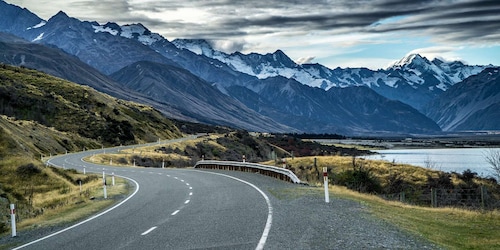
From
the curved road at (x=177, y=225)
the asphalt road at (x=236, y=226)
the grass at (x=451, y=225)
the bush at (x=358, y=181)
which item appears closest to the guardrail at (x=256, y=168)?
the bush at (x=358, y=181)

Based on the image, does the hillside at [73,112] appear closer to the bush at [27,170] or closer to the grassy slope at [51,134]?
the grassy slope at [51,134]

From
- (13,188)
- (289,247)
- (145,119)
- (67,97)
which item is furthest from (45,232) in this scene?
(145,119)

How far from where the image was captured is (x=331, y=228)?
16.0 metres

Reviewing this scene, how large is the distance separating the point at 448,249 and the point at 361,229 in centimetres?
268

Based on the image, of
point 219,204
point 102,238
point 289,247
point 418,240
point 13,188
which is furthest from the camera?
point 13,188

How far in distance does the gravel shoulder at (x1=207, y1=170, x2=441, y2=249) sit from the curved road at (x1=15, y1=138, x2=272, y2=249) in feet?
1.67

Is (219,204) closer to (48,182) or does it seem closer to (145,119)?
(48,182)

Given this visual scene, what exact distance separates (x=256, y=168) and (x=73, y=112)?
9127cm

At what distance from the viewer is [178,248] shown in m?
13.6

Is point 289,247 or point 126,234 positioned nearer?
point 289,247

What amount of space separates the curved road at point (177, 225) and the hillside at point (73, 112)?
317 feet

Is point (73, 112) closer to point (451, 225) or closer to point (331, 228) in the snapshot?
point (451, 225)

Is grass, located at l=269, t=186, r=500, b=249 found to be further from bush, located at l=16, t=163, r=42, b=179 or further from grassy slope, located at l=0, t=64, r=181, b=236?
bush, located at l=16, t=163, r=42, b=179

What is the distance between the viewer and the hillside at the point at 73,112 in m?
119
